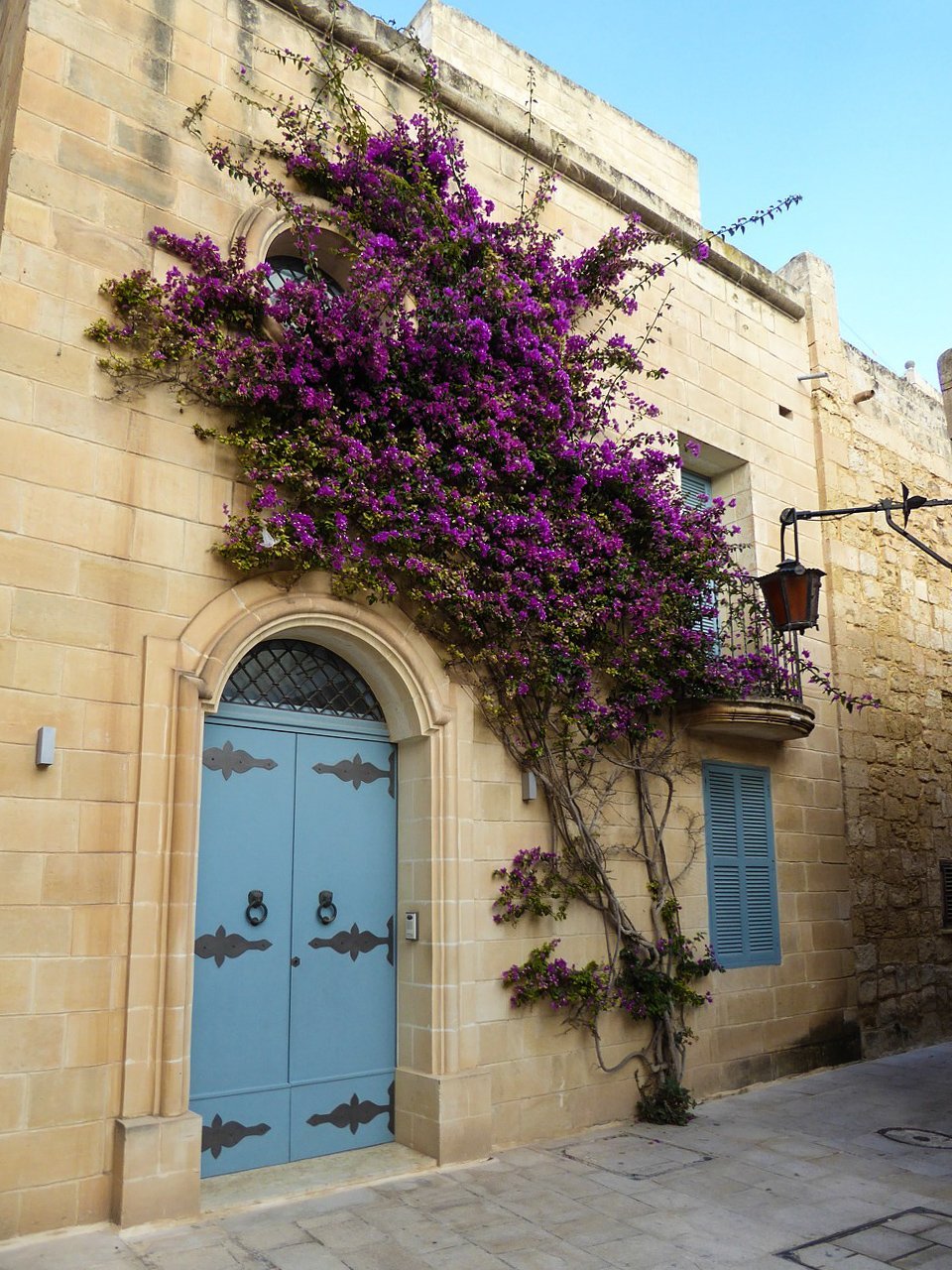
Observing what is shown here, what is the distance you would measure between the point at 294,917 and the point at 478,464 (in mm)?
2731

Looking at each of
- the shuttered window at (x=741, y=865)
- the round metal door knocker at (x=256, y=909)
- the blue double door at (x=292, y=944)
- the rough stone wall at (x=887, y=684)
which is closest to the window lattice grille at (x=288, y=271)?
the blue double door at (x=292, y=944)

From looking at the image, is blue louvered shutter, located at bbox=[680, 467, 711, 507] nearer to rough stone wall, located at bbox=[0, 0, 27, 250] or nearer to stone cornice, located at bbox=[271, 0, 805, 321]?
Result: stone cornice, located at bbox=[271, 0, 805, 321]

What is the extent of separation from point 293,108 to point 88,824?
4.34 meters

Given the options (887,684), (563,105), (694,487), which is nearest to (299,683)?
(694,487)

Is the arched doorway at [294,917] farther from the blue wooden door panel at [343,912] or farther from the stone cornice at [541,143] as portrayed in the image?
the stone cornice at [541,143]

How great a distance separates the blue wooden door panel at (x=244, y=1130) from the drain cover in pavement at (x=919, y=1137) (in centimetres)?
362

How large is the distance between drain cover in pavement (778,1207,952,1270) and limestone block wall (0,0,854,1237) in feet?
6.24

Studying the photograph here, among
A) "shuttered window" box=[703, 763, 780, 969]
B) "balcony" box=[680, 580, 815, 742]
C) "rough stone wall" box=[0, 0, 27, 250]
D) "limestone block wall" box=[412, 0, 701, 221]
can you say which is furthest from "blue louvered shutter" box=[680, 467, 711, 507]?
"rough stone wall" box=[0, 0, 27, 250]

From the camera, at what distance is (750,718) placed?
7.33 metres

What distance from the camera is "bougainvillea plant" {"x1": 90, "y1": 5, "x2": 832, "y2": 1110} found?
17.7 feet

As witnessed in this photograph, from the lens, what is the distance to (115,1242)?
4.16 metres

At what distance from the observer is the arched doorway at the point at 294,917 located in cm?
514

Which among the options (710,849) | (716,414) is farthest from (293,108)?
(710,849)

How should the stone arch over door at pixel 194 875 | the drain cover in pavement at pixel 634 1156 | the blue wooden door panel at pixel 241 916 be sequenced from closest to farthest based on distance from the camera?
1. the stone arch over door at pixel 194 875
2. the blue wooden door panel at pixel 241 916
3. the drain cover in pavement at pixel 634 1156
